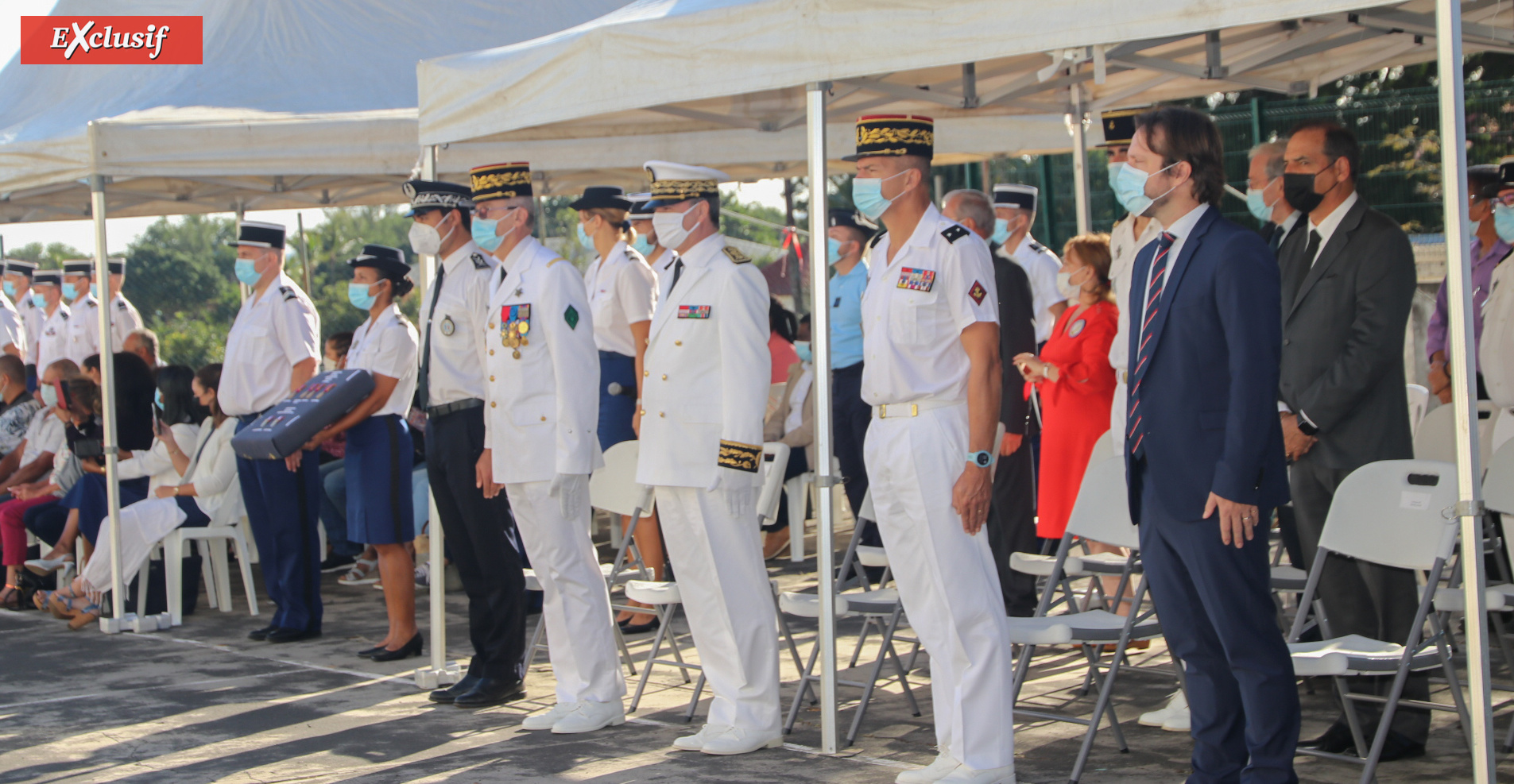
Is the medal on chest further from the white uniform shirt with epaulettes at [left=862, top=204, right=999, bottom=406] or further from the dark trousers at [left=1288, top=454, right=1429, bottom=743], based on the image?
the dark trousers at [left=1288, top=454, right=1429, bottom=743]

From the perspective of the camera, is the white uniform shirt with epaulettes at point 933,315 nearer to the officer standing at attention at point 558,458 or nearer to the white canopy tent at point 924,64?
the white canopy tent at point 924,64

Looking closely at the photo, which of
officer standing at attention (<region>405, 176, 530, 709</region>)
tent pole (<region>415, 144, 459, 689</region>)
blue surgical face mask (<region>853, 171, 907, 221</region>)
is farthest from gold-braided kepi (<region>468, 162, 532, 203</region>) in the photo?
blue surgical face mask (<region>853, 171, 907, 221</region>)

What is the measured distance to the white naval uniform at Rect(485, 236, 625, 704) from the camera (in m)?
5.68

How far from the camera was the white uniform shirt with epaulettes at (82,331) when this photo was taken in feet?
43.5

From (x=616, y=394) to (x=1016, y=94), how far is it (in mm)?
2689

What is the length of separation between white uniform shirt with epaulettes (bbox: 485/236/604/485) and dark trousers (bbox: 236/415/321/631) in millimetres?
2474

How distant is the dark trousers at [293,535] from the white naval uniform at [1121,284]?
14.2 feet

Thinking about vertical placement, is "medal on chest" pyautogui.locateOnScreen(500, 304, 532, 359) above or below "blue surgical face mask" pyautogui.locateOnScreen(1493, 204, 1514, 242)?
below

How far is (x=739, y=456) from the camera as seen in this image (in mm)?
5059

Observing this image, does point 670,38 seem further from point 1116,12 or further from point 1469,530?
point 1469,530

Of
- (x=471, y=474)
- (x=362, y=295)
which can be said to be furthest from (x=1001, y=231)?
(x=471, y=474)

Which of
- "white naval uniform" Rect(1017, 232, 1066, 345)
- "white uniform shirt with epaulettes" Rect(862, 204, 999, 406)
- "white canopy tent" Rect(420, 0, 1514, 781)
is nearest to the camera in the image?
"white canopy tent" Rect(420, 0, 1514, 781)

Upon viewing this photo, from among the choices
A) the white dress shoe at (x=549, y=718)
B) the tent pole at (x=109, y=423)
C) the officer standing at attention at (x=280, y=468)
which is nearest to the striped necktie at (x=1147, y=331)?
the white dress shoe at (x=549, y=718)

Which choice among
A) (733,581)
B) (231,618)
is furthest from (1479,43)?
(231,618)
